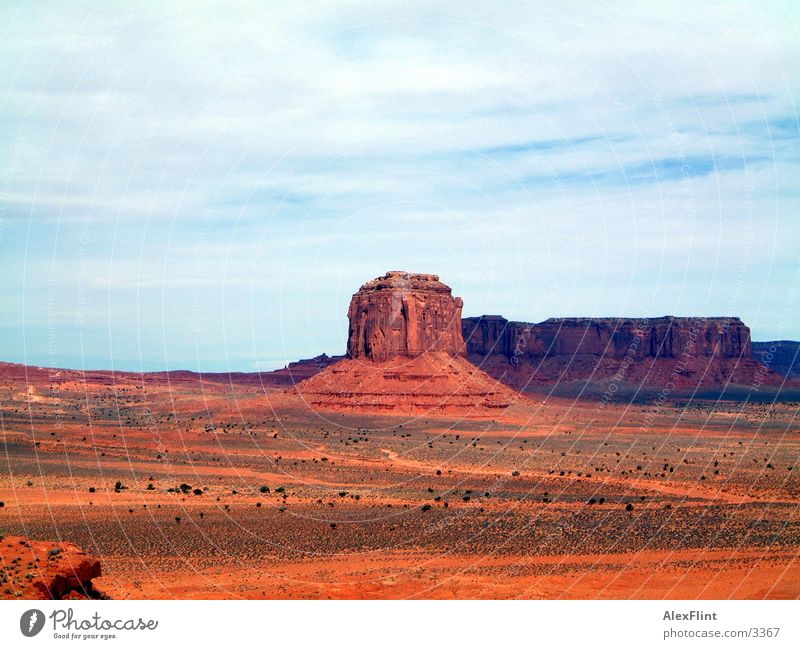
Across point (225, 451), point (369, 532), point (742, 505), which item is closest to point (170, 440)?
point (225, 451)

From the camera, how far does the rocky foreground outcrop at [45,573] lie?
21.9 metres

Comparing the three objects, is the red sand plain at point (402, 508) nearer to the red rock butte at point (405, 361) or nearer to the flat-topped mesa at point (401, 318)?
the red rock butte at point (405, 361)

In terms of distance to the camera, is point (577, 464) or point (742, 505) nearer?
point (742, 505)

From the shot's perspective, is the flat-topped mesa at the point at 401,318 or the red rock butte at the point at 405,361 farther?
the flat-topped mesa at the point at 401,318

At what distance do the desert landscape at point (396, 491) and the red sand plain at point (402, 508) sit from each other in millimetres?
188

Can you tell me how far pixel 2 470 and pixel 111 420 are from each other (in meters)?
48.8

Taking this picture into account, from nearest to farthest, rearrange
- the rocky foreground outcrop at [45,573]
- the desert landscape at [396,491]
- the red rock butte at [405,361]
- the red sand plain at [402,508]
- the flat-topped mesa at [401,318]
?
the rocky foreground outcrop at [45,573]
the desert landscape at [396,491]
the red sand plain at [402,508]
the red rock butte at [405,361]
the flat-topped mesa at [401,318]

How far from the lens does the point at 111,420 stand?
10656 centimetres

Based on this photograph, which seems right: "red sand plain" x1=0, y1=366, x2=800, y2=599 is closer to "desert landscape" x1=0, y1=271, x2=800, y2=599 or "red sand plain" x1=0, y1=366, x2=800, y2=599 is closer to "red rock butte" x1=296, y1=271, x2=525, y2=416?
"desert landscape" x1=0, y1=271, x2=800, y2=599

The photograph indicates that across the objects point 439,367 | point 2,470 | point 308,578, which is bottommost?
point 308,578

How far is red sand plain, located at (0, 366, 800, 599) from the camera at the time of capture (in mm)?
31156

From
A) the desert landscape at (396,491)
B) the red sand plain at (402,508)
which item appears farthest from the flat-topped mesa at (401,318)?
the red sand plain at (402,508)

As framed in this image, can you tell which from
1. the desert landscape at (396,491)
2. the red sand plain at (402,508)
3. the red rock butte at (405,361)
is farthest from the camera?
the red rock butte at (405,361)

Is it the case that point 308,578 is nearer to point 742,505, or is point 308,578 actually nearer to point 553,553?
point 553,553
